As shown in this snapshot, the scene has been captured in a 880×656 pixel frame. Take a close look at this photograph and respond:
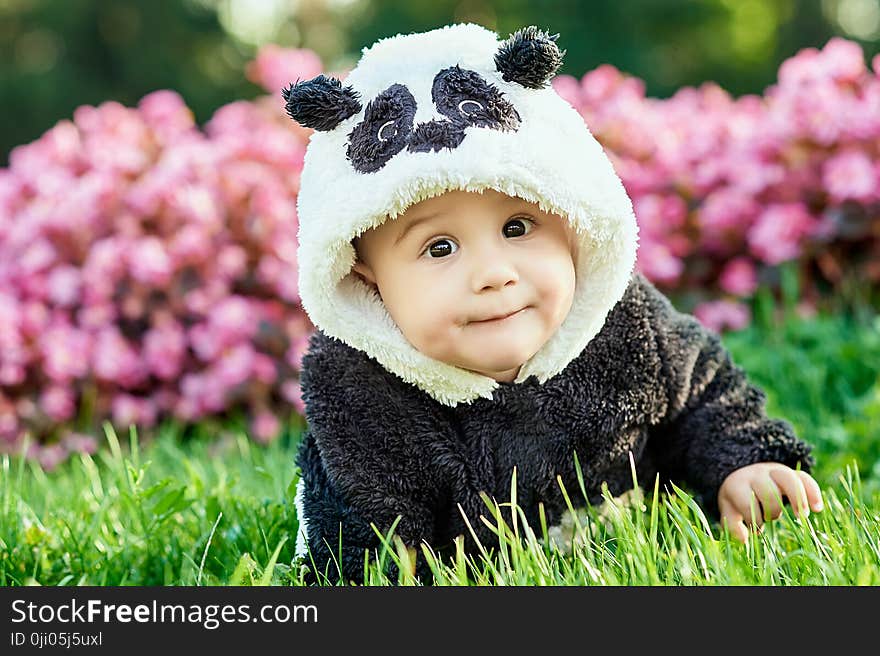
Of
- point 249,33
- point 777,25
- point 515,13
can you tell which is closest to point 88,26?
point 249,33

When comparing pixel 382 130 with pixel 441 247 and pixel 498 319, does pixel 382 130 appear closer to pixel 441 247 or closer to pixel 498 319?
pixel 441 247

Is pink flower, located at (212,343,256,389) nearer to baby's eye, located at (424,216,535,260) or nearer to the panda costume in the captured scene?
the panda costume

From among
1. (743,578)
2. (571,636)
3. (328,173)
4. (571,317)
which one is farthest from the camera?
(571,317)

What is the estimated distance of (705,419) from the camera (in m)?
1.93

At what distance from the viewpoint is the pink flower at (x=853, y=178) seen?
3.70 meters

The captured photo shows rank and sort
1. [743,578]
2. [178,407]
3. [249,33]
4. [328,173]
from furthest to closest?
[249,33] < [178,407] < [328,173] < [743,578]

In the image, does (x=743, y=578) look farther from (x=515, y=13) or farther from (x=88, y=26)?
(x=88, y=26)

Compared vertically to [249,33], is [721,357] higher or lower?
lower

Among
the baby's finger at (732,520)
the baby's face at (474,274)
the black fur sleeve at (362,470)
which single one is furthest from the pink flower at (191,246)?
the baby's finger at (732,520)

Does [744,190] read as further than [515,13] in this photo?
No

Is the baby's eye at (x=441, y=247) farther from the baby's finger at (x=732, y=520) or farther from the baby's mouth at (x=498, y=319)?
the baby's finger at (x=732, y=520)

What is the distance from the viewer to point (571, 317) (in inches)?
70.3

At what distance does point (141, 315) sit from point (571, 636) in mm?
2966

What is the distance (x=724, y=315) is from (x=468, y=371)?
2442mm
